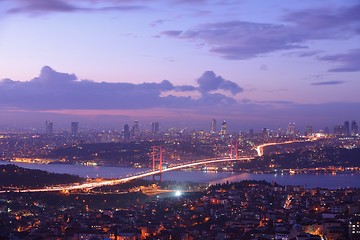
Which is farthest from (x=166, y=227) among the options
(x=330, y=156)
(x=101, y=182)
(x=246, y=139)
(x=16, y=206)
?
(x=246, y=139)

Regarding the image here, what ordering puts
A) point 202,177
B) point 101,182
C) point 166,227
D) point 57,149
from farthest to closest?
1. point 57,149
2. point 202,177
3. point 101,182
4. point 166,227

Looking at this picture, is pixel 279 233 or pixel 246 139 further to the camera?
pixel 246 139

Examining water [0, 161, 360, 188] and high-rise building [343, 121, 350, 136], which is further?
high-rise building [343, 121, 350, 136]

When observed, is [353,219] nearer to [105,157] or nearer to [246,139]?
[105,157]

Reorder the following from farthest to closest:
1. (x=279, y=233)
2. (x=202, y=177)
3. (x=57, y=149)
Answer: (x=57, y=149) → (x=202, y=177) → (x=279, y=233)

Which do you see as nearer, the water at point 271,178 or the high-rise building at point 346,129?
the water at point 271,178

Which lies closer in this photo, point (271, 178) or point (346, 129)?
point (271, 178)

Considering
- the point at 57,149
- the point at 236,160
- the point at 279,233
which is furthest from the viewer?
the point at 57,149

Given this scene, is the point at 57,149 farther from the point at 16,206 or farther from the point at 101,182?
the point at 16,206

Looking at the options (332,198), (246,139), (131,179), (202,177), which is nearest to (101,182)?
(131,179)
